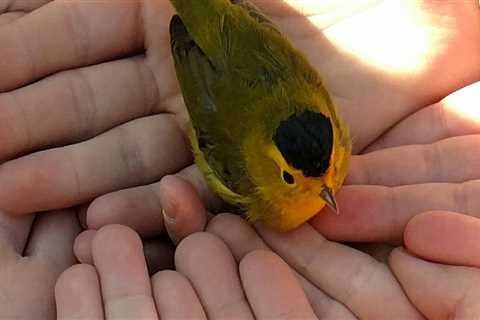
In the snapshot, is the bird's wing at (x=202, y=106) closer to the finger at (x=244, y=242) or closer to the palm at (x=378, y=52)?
the finger at (x=244, y=242)

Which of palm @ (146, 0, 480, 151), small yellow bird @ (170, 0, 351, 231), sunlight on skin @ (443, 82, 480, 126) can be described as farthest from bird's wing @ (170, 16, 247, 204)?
sunlight on skin @ (443, 82, 480, 126)

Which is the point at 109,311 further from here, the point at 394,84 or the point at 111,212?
the point at 394,84

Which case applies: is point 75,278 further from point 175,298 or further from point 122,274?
point 175,298

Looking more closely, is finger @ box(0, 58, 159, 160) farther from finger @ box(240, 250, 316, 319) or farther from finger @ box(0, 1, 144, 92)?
finger @ box(240, 250, 316, 319)

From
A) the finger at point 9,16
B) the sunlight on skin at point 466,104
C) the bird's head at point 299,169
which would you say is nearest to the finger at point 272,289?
the bird's head at point 299,169

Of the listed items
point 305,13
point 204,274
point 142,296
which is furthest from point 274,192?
point 305,13

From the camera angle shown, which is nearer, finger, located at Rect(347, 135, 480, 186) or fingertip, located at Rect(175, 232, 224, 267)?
fingertip, located at Rect(175, 232, 224, 267)
